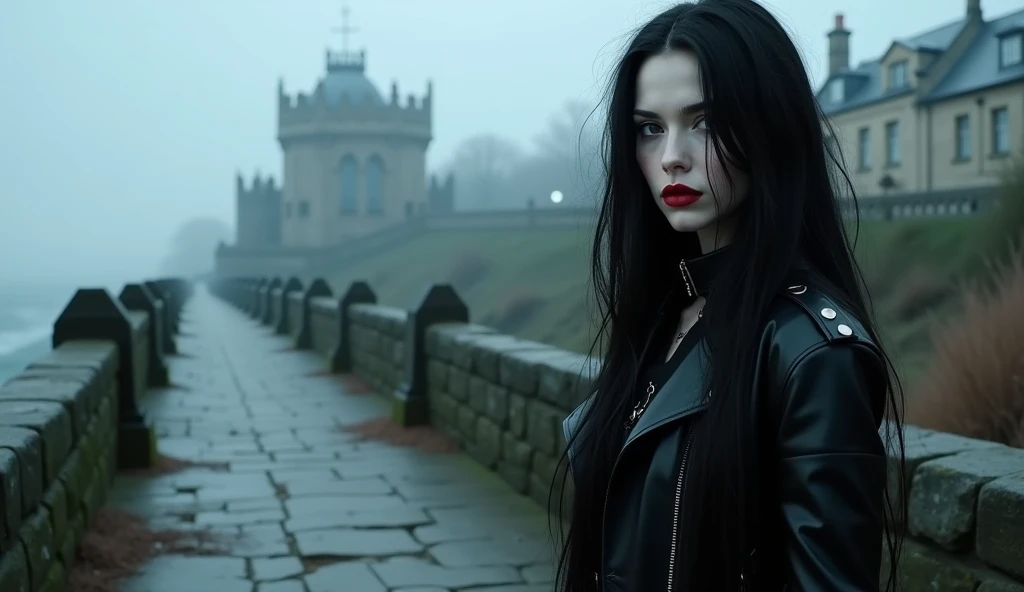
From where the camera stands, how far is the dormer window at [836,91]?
40.1 meters

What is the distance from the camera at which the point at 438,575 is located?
15.7ft

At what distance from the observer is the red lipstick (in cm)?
173

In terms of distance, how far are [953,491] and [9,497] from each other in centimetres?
250

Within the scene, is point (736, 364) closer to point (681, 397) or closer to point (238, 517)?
point (681, 397)

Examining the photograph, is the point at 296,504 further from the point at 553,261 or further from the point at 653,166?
the point at 553,261

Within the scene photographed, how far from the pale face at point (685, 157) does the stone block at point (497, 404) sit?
4.84 m

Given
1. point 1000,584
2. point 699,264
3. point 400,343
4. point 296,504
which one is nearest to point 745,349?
point 699,264

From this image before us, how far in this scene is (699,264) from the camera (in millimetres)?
1832

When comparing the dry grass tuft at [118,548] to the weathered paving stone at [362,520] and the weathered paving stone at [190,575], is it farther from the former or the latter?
the weathered paving stone at [362,520]

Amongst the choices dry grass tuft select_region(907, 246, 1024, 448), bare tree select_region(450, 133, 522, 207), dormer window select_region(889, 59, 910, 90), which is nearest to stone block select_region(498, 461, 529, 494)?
dry grass tuft select_region(907, 246, 1024, 448)

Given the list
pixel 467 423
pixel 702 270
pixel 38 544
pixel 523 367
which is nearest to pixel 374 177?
pixel 467 423

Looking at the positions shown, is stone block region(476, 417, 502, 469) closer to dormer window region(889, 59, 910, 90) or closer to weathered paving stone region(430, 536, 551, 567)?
weathered paving stone region(430, 536, 551, 567)

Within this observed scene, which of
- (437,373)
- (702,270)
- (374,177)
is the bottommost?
(437,373)

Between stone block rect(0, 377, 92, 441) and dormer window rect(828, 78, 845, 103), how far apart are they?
38178 millimetres
